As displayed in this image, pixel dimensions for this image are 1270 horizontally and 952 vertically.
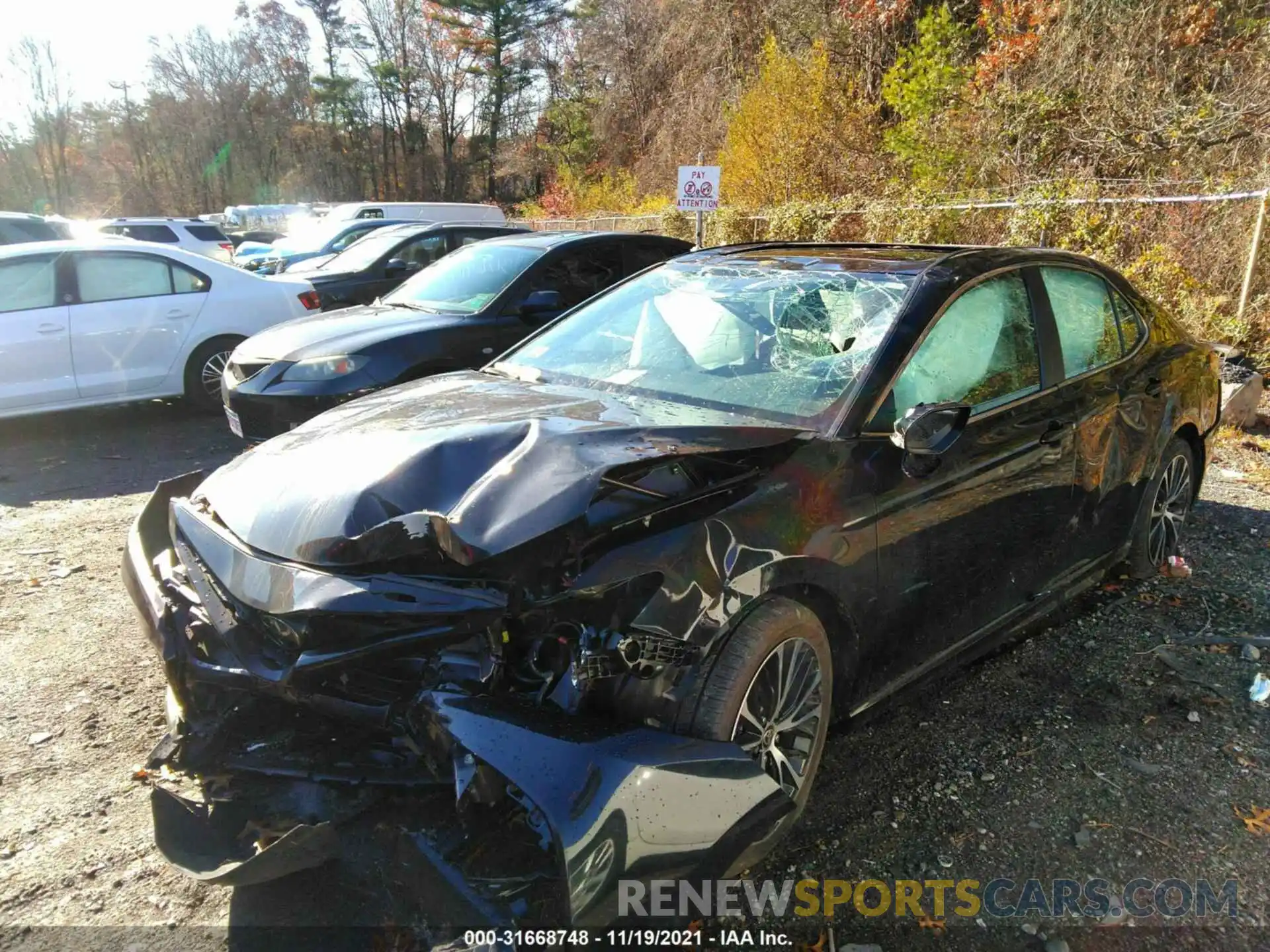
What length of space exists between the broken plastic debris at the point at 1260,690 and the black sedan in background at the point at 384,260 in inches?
296

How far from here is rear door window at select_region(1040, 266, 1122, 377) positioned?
3.43 m

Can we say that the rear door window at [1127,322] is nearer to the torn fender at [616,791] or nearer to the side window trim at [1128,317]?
the side window trim at [1128,317]

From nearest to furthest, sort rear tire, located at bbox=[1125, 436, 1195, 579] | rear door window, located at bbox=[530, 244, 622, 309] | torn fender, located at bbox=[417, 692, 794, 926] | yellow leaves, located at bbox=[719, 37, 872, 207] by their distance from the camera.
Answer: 1. torn fender, located at bbox=[417, 692, 794, 926]
2. rear tire, located at bbox=[1125, 436, 1195, 579]
3. rear door window, located at bbox=[530, 244, 622, 309]
4. yellow leaves, located at bbox=[719, 37, 872, 207]

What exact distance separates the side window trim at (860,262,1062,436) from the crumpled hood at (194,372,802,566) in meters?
0.41

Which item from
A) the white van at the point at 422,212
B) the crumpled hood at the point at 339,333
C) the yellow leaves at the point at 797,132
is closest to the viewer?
the crumpled hood at the point at 339,333

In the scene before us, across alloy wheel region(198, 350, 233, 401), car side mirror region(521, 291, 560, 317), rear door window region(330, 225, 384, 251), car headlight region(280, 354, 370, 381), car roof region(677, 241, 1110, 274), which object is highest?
rear door window region(330, 225, 384, 251)

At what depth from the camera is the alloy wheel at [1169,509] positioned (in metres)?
4.08

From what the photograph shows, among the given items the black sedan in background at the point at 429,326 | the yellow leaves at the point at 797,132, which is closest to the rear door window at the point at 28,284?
the black sedan in background at the point at 429,326

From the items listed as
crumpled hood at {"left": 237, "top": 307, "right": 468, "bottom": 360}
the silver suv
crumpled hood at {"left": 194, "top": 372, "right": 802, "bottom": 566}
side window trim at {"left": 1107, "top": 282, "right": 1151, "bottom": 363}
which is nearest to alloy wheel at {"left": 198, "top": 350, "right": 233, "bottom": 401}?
crumpled hood at {"left": 237, "top": 307, "right": 468, "bottom": 360}

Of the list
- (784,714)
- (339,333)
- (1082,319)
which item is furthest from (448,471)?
(339,333)

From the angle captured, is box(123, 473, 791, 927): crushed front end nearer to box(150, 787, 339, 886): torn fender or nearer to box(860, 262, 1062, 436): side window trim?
box(150, 787, 339, 886): torn fender

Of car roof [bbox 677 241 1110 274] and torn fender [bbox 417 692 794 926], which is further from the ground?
car roof [bbox 677 241 1110 274]

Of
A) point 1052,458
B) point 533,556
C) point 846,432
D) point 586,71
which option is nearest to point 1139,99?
point 1052,458

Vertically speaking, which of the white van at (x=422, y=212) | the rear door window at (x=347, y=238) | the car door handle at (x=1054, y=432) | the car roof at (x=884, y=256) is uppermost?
the white van at (x=422, y=212)
